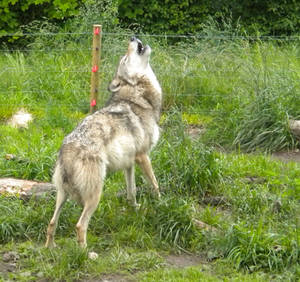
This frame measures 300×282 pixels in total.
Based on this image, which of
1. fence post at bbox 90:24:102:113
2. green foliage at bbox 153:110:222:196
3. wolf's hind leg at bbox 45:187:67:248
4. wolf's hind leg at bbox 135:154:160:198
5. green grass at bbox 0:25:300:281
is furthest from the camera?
fence post at bbox 90:24:102:113

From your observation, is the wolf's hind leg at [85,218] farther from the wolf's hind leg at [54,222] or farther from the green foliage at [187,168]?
the green foliage at [187,168]

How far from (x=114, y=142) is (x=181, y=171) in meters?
1.09

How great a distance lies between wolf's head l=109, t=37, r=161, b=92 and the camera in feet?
21.8

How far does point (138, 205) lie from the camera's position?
20.3 feet

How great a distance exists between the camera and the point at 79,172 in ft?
17.6

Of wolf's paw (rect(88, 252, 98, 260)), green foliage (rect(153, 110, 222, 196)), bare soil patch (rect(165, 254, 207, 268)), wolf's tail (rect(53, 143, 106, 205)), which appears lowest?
bare soil patch (rect(165, 254, 207, 268))

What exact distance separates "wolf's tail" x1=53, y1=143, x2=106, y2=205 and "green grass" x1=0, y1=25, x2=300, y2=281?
17.2 inches

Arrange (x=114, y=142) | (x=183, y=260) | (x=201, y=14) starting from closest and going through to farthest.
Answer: (x=183, y=260) → (x=114, y=142) → (x=201, y=14)

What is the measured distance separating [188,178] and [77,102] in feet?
11.4

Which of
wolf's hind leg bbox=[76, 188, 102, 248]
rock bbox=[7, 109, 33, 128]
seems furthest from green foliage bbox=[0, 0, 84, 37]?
wolf's hind leg bbox=[76, 188, 102, 248]

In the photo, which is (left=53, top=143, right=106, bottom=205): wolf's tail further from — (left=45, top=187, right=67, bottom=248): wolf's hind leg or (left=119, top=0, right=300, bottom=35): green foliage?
(left=119, top=0, right=300, bottom=35): green foliage

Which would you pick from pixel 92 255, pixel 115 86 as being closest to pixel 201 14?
pixel 115 86

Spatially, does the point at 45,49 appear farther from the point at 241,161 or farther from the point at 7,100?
the point at 241,161

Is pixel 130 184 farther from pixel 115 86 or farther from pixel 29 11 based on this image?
pixel 29 11
